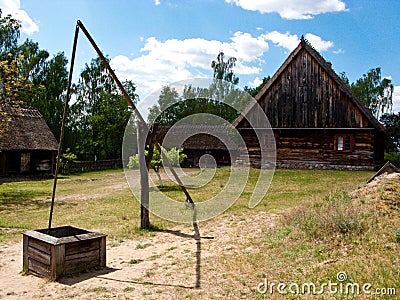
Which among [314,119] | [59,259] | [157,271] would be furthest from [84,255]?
[314,119]

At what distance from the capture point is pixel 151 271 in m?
6.89

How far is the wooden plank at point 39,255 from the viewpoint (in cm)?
666

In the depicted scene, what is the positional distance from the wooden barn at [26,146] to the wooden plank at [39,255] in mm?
21436

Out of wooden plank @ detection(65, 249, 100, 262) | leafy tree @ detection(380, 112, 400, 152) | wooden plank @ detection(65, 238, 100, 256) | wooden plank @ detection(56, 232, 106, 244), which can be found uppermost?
leafy tree @ detection(380, 112, 400, 152)

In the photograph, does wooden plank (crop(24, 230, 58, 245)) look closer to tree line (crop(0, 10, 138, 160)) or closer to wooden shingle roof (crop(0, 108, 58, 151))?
wooden shingle roof (crop(0, 108, 58, 151))

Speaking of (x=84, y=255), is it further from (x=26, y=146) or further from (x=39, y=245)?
(x=26, y=146)

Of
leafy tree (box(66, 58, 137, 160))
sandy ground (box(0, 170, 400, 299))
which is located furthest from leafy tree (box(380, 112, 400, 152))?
sandy ground (box(0, 170, 400, 299))

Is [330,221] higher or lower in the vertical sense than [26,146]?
lower

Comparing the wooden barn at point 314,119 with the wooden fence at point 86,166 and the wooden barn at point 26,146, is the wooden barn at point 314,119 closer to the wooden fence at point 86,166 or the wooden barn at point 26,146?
the wooden barn at point 26,146

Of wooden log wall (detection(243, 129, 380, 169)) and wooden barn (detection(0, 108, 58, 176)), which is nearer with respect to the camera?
wooden log wall (detection(243, 129, 380, 169))

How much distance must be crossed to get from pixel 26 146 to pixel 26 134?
135cm

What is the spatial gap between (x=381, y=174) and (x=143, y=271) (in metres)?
9.39

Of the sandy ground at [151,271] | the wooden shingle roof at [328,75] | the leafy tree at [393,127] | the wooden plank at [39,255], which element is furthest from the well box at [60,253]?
the leafy tree at [393,127]

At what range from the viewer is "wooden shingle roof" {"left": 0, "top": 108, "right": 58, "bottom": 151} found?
26.9 m
